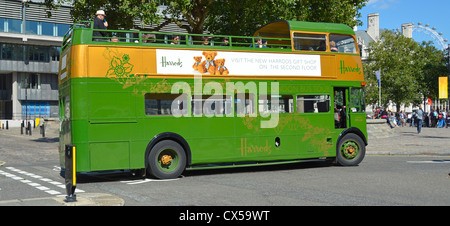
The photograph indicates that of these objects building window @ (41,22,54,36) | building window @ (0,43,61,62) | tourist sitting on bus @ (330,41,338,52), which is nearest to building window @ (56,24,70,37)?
building window @ (41,22,54,36)

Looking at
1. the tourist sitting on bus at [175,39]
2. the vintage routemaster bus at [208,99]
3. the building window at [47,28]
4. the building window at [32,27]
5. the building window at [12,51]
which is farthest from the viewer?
the building window at [12,51]

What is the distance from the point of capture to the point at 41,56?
55.0 metres

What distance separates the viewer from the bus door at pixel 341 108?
43.5 feet

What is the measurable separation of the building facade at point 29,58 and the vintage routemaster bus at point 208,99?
41.7 m

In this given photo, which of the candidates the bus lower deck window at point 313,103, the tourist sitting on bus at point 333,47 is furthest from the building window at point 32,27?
the bus lower deck window at point 313,103

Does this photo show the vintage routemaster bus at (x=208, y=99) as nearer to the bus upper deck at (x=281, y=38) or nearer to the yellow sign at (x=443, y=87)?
the bus upper deck at (x=281, y=38)

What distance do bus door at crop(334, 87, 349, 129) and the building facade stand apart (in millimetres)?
42826

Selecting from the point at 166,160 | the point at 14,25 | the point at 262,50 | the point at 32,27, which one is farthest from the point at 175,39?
the point at 32,27

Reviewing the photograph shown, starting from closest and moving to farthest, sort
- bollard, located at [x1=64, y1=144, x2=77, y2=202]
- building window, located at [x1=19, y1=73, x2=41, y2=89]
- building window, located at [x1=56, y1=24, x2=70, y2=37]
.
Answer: bollard, located at [x1=64, y1=144, x2=77, y2=202] → building window, located at [x1=56, y1=24, x2=70, y2=37] → building window, located at [x1=19, y1=73, x2=41, y2=89]

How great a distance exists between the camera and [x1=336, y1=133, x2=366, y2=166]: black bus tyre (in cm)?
1323

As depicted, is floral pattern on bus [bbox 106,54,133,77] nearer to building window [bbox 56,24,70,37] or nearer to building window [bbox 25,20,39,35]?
building window [bbox 25,20,39,35]

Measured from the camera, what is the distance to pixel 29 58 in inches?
2141

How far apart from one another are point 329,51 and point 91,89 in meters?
6.46

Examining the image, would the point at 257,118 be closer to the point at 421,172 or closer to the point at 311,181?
the point at 311,181
